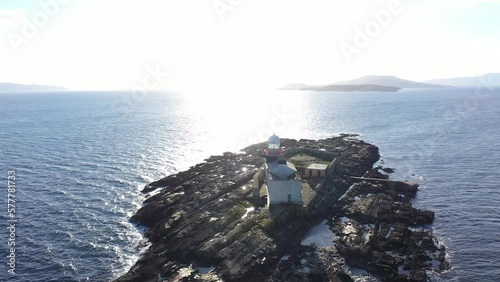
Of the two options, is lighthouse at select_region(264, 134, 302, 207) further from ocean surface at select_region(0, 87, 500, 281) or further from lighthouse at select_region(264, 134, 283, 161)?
ocean surface at select_region(0, 87, 500, 281)

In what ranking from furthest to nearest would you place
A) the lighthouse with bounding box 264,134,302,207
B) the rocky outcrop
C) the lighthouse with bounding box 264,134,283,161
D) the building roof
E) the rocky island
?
the building roof, the lighthouse with bounding box 264,134,283,161, the lighthouse with bounding box 264,134,302,207, the rocky outcrop, the rocky island

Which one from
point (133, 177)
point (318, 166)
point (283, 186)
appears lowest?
point (133, 177)

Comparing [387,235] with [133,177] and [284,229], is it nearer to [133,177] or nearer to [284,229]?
[284,229]

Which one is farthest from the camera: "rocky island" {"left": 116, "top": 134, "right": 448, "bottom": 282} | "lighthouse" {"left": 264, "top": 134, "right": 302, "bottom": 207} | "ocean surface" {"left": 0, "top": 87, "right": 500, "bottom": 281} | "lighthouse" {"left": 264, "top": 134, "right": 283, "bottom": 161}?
"lighthouse" {"left": 264, "top": 134, "right": 283, "bottom": 161}

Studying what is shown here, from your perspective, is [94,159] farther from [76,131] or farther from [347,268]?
[347,268]

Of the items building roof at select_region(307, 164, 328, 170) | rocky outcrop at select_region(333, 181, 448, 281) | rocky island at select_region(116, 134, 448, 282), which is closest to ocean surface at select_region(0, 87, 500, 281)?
rocky outcrop at select_region(333, 181, 448, 281)

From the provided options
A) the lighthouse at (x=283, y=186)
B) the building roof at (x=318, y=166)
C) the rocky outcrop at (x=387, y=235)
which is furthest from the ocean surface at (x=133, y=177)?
the lighthouse at (x=283, y=186)

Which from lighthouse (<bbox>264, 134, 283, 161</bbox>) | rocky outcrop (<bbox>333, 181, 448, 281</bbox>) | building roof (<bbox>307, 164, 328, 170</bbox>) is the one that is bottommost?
rocky outcrop (<bbox>333, 181, 448, 281</bbox>)

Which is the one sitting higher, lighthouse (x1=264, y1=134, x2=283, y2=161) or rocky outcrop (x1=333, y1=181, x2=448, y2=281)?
lighthouse (x1=264, y1=134, x2=283, y2=161)

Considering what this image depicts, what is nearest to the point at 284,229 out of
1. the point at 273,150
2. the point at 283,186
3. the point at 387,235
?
the point at 283,186
